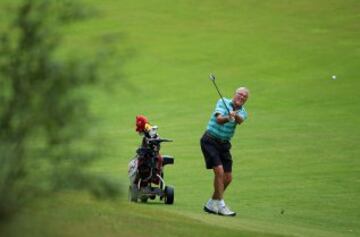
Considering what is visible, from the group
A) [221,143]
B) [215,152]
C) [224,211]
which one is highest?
[221,143]

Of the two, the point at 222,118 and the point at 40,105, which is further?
the point at 222,118

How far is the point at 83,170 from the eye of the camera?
8.45 metres

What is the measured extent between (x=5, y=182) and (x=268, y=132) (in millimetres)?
19967

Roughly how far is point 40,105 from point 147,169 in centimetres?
823

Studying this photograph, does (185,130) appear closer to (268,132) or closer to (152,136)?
(268,132)

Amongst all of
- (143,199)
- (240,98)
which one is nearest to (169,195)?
(143,199)

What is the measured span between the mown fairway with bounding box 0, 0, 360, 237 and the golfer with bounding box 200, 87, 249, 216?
444 millimetres

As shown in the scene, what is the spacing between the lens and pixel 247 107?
32906mm

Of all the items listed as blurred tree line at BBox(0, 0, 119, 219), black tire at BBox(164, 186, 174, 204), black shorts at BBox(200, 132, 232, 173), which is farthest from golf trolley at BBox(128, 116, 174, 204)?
blurred tree line at BBox(0, 0, 119, 219)

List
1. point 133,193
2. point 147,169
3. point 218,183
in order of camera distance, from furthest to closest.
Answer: point 147,169
point 133,193
point 218,183

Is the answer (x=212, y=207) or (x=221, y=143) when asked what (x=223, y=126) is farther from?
(x=212, y=207)

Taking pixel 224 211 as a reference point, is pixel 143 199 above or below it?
above

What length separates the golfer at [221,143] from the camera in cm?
1545

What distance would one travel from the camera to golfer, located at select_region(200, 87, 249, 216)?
15445 mm
